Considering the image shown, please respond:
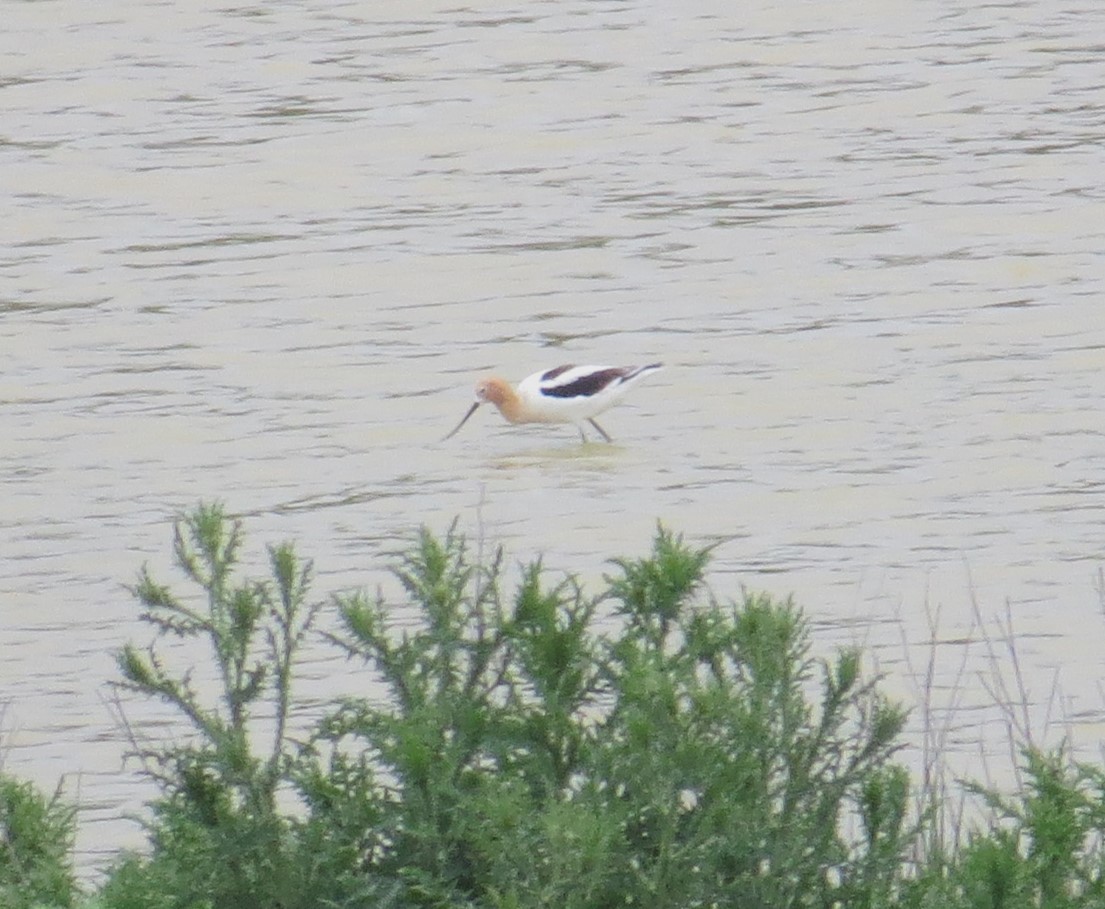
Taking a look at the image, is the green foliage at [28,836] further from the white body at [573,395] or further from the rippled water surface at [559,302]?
the white body at [573,395]

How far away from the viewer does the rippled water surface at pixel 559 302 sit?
9242mm

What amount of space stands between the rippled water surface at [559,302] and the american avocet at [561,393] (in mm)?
219

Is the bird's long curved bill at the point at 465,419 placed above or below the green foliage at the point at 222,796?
above

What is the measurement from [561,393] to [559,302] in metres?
2.50

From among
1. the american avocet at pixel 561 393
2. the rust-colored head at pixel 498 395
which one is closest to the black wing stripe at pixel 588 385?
the american avocet at pixel 561 393

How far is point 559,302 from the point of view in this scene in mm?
13633

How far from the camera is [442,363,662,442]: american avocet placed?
1119 cm

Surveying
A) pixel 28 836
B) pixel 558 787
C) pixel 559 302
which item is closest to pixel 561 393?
pixel 559 302

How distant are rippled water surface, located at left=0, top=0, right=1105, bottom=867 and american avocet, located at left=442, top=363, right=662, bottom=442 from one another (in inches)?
8.6

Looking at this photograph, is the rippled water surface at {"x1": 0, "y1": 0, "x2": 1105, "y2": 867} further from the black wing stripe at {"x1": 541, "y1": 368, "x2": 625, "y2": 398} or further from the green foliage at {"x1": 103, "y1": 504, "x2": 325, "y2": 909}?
the green foliage at {"x1": 103, "y1": 504, "x2": 325, "y2": 909}

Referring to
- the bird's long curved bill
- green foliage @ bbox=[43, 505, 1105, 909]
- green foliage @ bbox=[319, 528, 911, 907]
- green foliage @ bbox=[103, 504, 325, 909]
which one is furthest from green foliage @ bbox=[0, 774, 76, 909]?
the bird's long curved bill

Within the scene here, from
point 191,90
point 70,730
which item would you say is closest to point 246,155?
point 191,90

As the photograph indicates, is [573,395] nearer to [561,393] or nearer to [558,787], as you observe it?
[561,393]

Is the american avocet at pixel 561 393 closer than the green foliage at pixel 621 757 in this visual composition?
No
